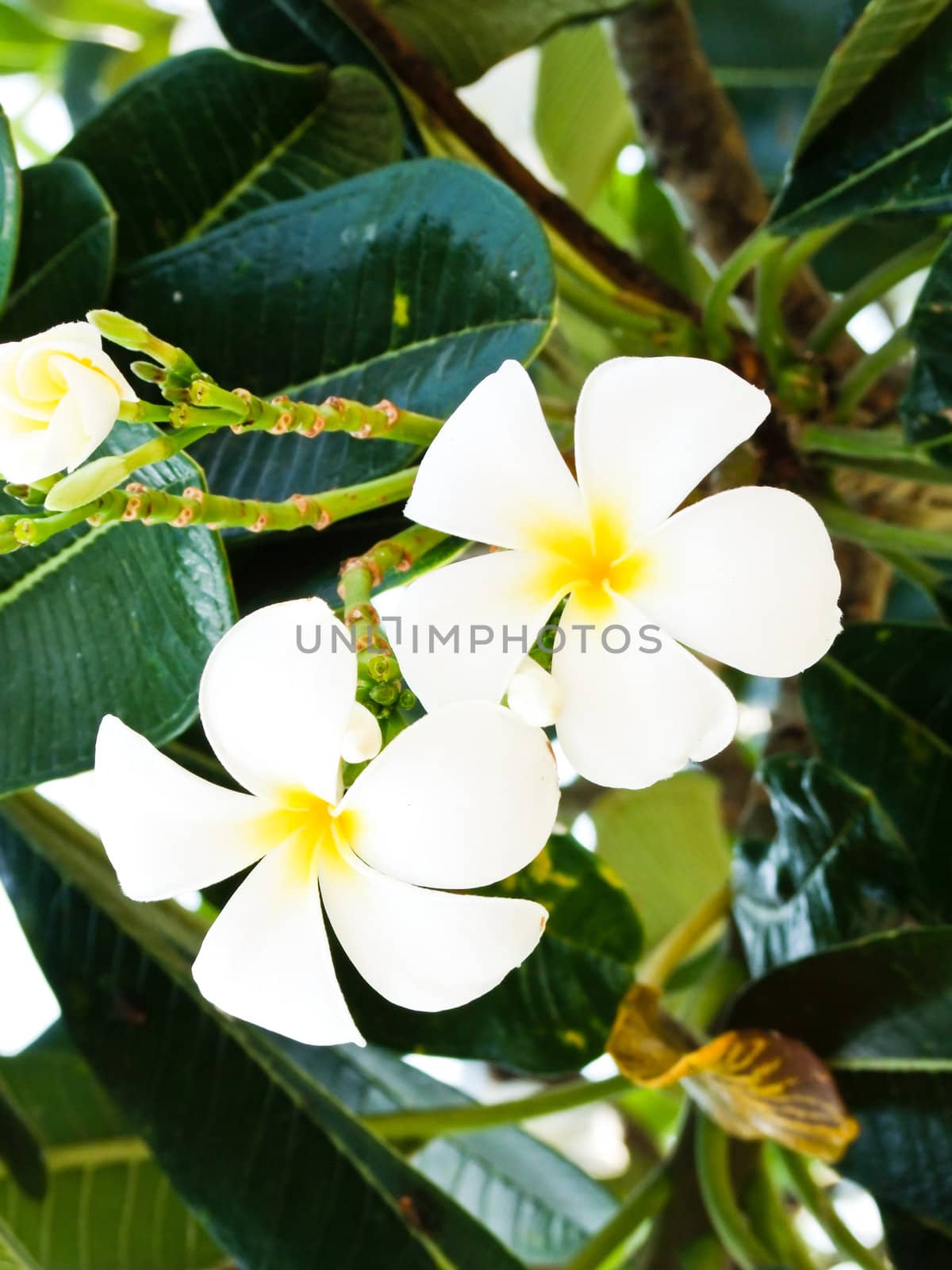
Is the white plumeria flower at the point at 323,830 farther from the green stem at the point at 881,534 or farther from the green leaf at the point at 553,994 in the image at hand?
the green stem at the point at 881,534

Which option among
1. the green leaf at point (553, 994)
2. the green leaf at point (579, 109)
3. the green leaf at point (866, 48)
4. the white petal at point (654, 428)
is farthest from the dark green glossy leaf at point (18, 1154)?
the green leaf at point (579, 109)

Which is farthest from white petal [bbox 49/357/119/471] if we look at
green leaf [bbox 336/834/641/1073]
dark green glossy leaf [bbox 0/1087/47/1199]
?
dark green glossy leaf [bbox 0/1087/47/1199]

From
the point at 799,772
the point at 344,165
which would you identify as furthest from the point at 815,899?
the point at 344,165

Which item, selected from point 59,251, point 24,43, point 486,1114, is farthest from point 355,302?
point 24,43

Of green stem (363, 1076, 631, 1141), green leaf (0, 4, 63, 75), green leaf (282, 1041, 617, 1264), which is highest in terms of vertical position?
green leaf (0, 4, 63, 75)

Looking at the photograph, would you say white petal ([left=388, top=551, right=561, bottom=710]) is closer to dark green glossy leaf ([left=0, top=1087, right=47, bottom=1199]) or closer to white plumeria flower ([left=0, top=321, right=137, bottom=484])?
white plumeria flower ([left=0, top=321, right=137, bottom=484])
